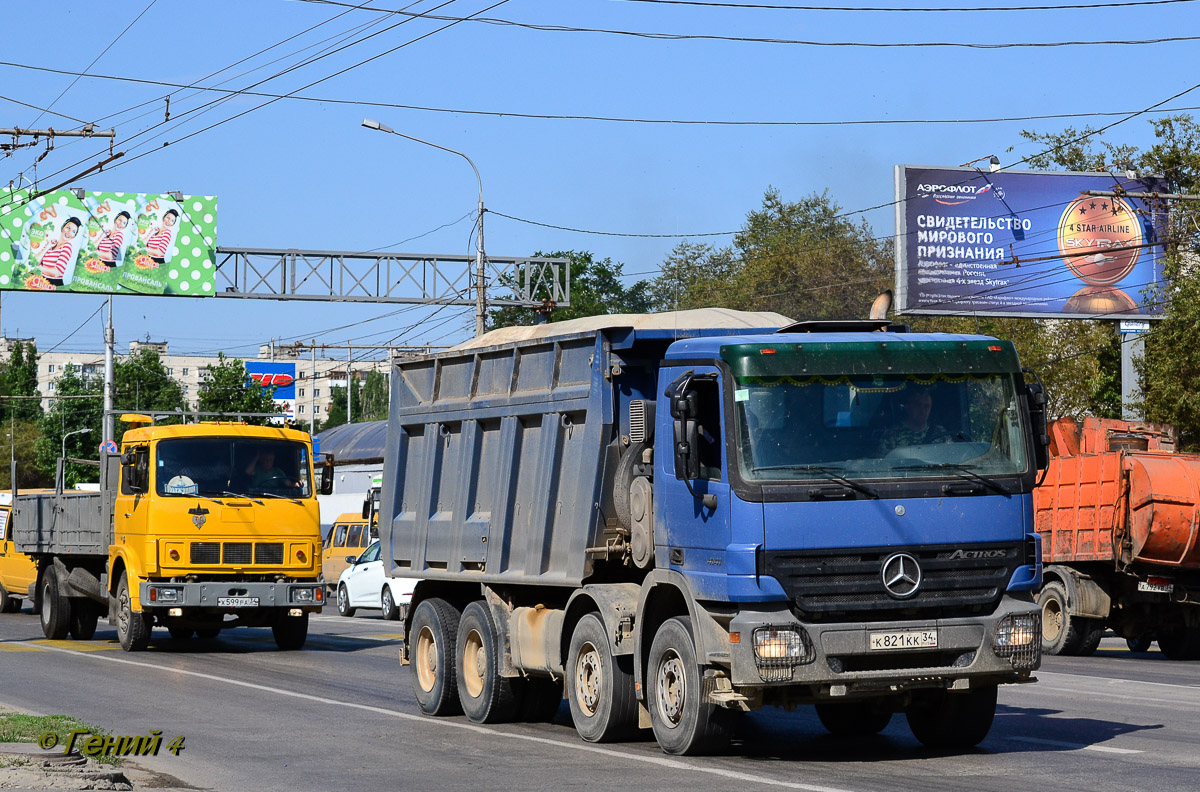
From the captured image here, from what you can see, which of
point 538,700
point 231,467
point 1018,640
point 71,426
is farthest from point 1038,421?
point 71,426

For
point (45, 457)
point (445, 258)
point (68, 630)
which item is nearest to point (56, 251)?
point (445, 258)

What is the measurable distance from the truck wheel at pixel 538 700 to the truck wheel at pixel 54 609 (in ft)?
43.6

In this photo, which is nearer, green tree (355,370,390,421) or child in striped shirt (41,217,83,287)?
child in striped shirt (41,217,83,287)

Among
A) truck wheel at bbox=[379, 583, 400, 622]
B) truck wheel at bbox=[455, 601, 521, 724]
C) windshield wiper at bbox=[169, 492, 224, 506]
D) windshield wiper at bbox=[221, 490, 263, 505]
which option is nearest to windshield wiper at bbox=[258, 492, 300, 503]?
windshield wiper at bbox=[221, 490, 263, 505]

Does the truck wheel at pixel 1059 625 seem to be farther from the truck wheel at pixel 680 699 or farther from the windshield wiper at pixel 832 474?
the windshield wiper at pixel 832 474

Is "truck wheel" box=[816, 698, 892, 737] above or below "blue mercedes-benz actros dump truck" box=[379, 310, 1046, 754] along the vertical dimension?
below

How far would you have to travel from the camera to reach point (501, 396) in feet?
41.4

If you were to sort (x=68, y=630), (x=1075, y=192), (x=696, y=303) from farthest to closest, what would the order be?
(x=696, y=303) → (x=1075, y=192) → (x=68, y=630)

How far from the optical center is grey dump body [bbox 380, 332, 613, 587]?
36.9 feet

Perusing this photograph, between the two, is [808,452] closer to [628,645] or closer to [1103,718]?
[628,645]

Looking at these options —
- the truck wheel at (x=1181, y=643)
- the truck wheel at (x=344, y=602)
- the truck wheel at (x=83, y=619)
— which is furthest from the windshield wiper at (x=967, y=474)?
the truck wheel at (x=344, y=602)

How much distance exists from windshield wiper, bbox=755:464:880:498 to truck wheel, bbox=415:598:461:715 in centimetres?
473

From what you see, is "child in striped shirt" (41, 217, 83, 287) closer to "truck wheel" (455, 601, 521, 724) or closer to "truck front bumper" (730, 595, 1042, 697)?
"truck wheel" (455, 601, 521, 724)

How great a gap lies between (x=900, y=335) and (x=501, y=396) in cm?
362
